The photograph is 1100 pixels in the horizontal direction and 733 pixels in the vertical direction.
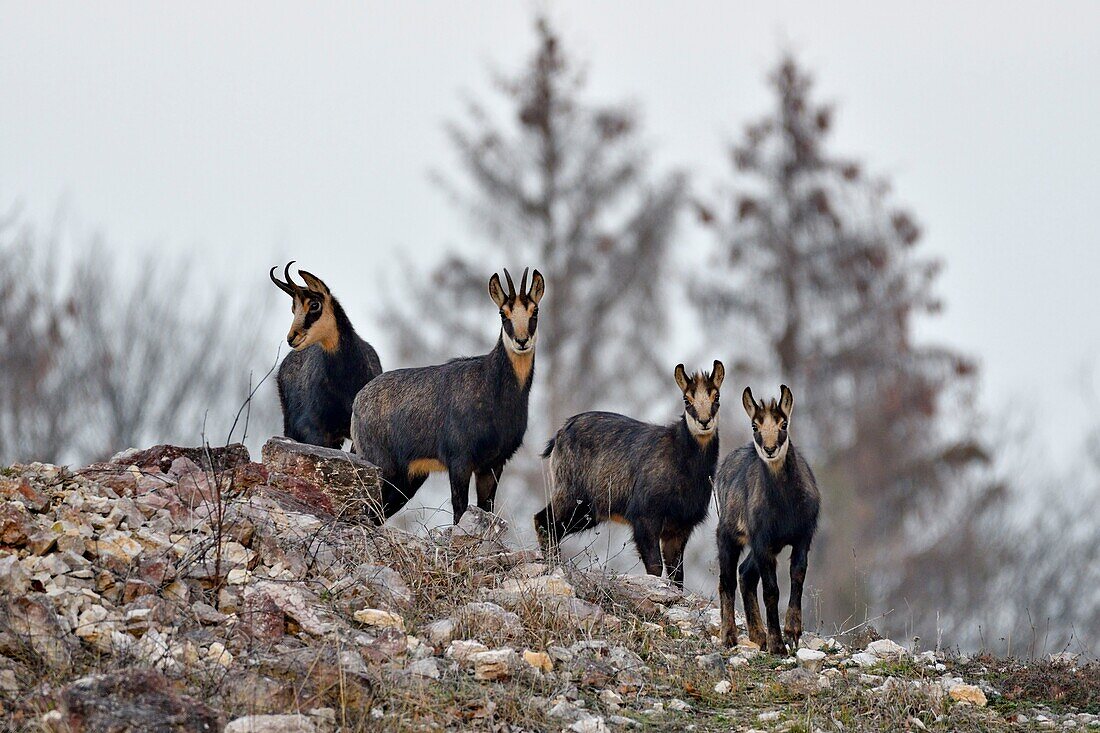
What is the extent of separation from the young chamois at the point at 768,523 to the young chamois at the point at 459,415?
209cm

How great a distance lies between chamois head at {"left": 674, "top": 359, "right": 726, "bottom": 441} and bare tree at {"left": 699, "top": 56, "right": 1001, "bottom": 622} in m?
12.2

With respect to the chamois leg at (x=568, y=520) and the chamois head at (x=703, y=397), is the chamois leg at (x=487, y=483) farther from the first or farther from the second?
the chamois head at (x=703, y=397)

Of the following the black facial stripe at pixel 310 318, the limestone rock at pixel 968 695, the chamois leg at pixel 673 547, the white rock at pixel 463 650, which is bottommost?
the limestone rock at pixel 968 695

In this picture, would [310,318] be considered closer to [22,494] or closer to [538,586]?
[22,494]

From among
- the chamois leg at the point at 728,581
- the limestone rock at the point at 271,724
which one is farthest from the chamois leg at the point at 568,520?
the limestone rock at the point at 271,724

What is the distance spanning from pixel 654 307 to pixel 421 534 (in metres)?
15.4

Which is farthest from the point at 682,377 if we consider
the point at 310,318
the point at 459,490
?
the point at 310,318

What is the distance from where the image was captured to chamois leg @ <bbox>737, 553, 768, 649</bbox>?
8844mm

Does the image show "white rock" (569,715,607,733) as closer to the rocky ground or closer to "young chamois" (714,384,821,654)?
the rocky ground

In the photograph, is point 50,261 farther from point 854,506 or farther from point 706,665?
point 706,665

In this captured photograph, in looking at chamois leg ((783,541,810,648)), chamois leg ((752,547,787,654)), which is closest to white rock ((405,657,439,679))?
chamois leg ((752,547,787,654))

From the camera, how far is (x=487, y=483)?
36.2ft

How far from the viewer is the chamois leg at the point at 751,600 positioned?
8844 mm

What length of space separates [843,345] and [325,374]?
12.5m
